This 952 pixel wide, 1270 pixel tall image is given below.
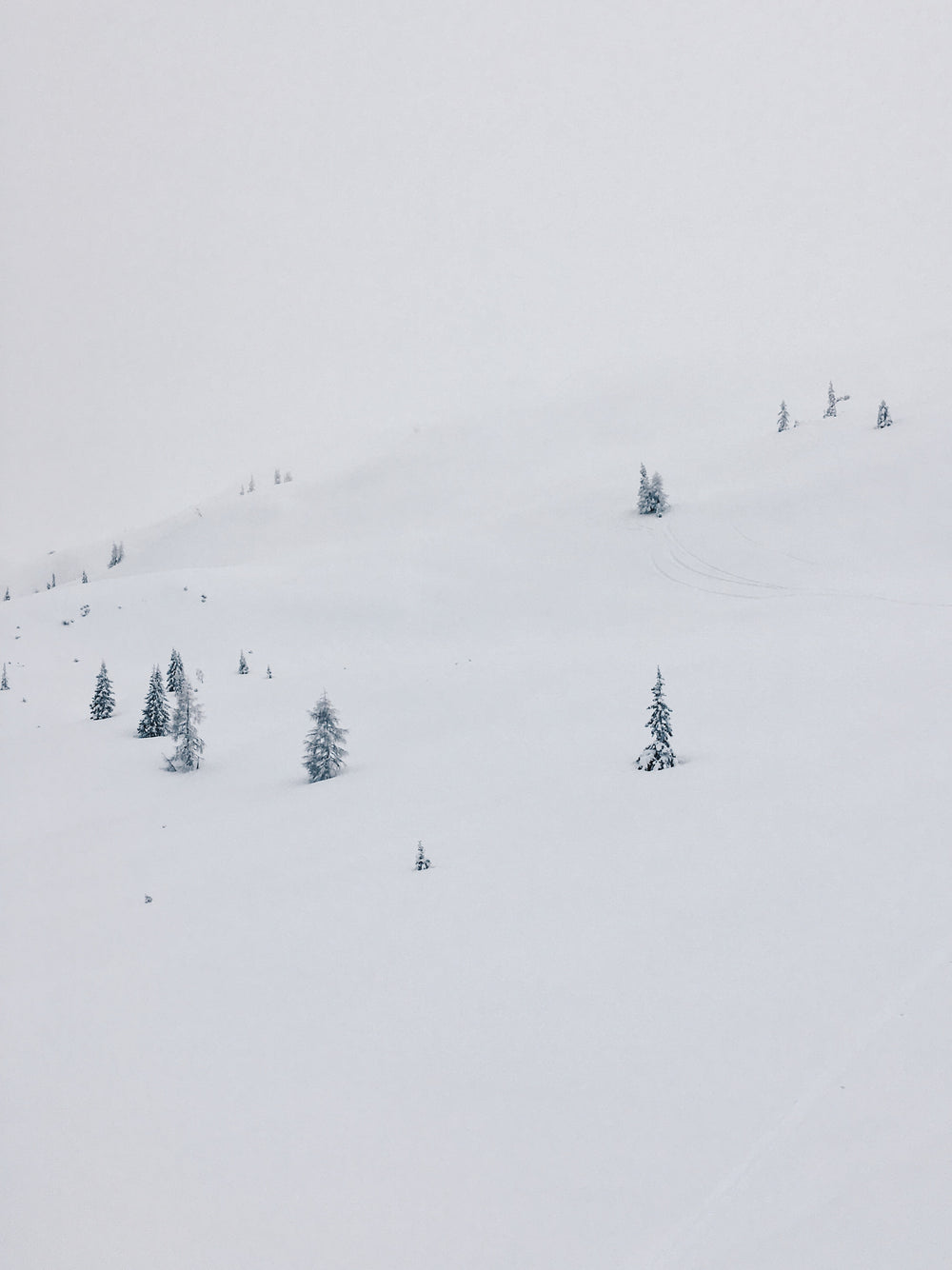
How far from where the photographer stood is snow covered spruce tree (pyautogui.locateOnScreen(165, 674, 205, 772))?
2850 centimetres

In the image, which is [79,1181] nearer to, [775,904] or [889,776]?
[775,904]

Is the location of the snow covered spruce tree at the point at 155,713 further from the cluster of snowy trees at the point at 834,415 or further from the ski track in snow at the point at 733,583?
the cluster of snowy trees at the point at 834,415

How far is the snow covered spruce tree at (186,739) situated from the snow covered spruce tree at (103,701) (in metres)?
8.43

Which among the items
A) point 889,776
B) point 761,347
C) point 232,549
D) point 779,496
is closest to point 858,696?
point 889,776

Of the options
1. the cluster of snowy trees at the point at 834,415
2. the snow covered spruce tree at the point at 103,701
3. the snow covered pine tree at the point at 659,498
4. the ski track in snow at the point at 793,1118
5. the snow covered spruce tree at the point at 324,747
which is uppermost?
the cluster of snowy trees at the point at 834,415

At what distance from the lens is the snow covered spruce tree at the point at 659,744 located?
19.2m

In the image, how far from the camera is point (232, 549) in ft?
335

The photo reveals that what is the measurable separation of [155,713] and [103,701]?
4135 millimetres

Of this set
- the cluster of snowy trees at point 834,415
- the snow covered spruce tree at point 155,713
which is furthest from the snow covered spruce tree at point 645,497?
the snow covered spruce tree at point 155,713

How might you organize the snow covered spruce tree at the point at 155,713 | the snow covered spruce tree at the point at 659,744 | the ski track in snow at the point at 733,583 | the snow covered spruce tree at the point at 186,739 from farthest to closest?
the ski track in snow at the point at 733,583, the snow covered spruce tree at the point at 155,713, the snow covered spruce tree at the point at 186,739, the snow covered spruce tree at the point at 659,744

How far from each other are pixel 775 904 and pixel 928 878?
2.41m

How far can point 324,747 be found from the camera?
25.6 metres

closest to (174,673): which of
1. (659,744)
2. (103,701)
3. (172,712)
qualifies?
(172,712)

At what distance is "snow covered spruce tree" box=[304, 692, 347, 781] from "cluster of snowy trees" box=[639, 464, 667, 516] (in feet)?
135
